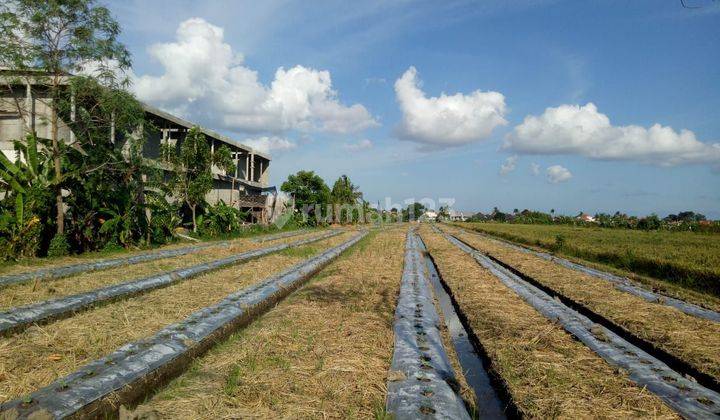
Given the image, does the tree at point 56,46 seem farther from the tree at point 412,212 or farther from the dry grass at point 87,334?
the tree at point 412,212

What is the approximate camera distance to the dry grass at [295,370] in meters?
3.22

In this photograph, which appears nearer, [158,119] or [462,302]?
[462,302]

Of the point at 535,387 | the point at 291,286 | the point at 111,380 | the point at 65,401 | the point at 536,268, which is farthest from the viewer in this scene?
the point at 536,268

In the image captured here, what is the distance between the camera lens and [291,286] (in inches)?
325

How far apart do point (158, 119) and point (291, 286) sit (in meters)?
16.0

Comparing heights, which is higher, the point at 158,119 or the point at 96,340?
the point at 158,119

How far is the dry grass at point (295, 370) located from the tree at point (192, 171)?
1377 centimetres

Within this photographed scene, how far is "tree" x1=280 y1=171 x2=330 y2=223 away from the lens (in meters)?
39.1

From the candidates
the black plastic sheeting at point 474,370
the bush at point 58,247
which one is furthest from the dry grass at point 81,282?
the black plastic sheeting at point 474,370

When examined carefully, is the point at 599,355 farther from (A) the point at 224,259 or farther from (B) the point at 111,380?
(A) the point at 224,259

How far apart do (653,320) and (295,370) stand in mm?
4952

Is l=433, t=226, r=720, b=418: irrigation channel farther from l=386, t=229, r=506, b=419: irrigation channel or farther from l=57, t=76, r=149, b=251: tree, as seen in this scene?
l=57, t=76, r=149, b=251: tree

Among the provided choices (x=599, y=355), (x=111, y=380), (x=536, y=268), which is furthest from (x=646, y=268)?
(x=111, y=380)

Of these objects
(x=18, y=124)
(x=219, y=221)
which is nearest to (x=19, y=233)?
(x=18, y=124)
